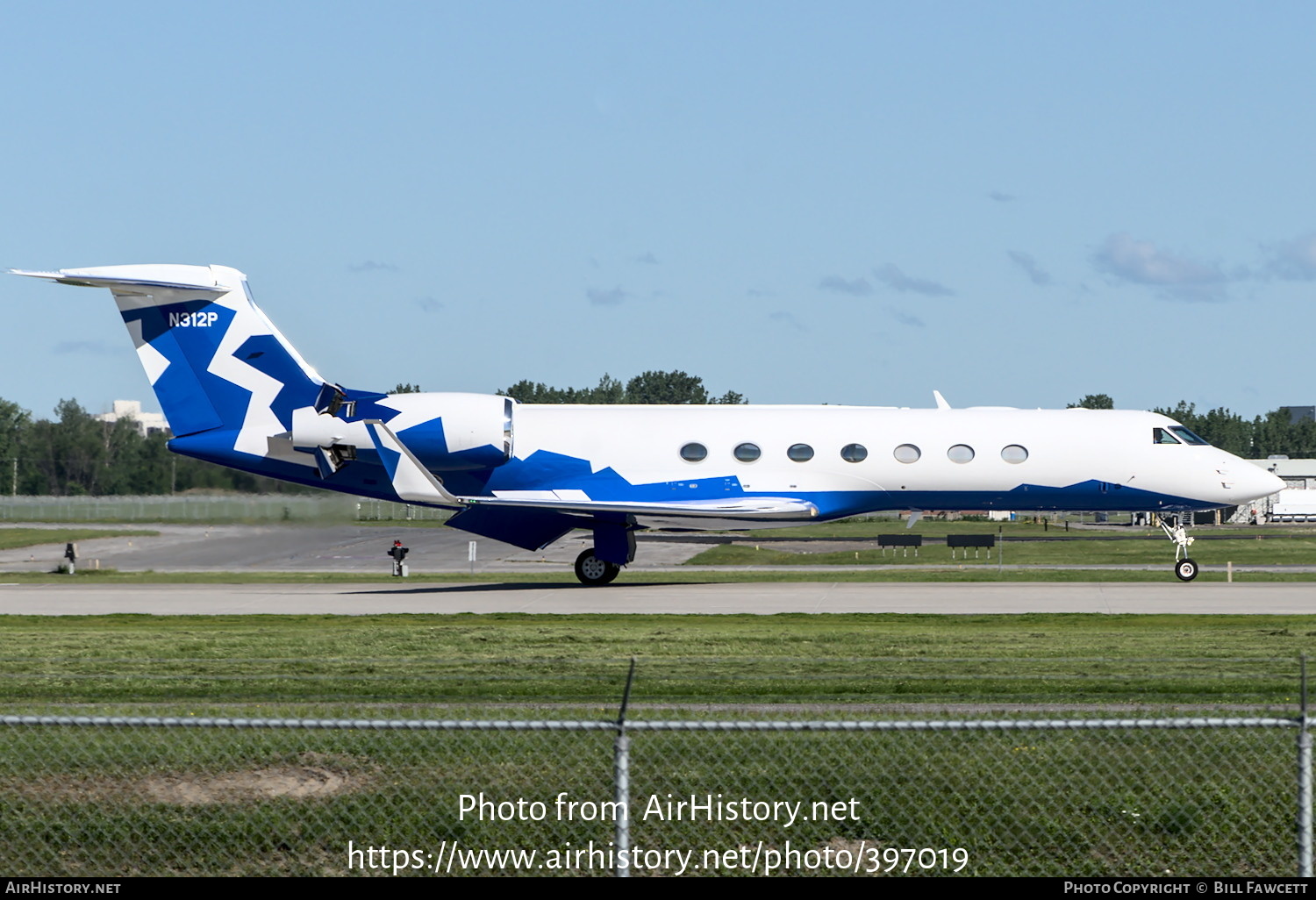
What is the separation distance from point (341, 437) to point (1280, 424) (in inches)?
5864

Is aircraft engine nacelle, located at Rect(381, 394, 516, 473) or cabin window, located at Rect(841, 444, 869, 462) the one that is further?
cabin window, located at Rect(841, 444, 869, 462)

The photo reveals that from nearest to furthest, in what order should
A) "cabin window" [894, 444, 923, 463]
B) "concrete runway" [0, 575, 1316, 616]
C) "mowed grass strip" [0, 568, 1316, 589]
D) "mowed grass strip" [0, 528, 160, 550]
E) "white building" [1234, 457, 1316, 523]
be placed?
"concrete runway" [0, 575, 1316, 616]
"cabin window" [894, 444, 923, 463]
"mowed grass strip" [0, 568, 1316, 589]
"mowed grass strip" [0, 528, 160, 550]
"white building" [1234, 457, 1316, 523]

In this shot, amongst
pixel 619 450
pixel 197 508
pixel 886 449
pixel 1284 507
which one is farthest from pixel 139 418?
pixel 1284 507

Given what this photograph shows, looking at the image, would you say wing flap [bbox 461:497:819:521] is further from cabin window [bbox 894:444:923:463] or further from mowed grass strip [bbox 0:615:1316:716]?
mowed grass strip [bbox 0:615:1316:716]

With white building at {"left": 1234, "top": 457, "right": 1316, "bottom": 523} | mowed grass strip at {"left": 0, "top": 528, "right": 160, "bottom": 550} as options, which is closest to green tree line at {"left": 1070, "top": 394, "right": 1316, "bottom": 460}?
white building at {"left": 1234, "top": 457, "right": 1316, "bottom": 523}

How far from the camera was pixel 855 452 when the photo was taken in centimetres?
2912

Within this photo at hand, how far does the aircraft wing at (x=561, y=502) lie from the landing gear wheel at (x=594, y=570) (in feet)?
5.27

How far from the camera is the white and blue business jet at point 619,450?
93.1 feet

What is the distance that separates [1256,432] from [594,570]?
14622 centimetres

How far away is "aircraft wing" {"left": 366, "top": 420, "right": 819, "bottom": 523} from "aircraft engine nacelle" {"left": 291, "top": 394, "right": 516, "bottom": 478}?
0.43m

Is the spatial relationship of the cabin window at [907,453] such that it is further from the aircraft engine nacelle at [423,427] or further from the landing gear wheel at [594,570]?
the aircraft engine nacelle at [423,427]

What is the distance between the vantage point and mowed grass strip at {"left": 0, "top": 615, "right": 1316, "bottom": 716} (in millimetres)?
13039

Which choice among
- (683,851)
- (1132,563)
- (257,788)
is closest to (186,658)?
(257,788)

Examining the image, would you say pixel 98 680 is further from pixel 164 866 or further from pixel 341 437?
pixel 341 437
